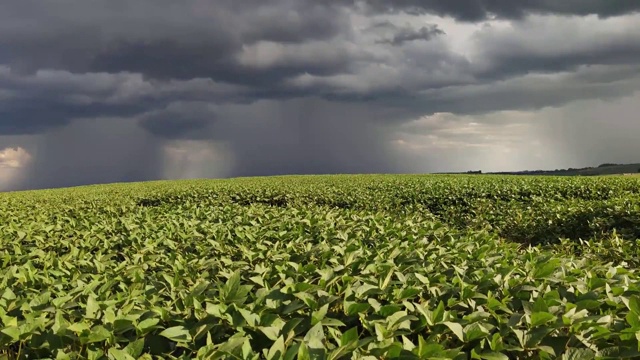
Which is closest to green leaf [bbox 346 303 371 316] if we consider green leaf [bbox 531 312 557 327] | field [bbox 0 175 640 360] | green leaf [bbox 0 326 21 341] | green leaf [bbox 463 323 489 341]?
field [bbox 0 175 640 360]

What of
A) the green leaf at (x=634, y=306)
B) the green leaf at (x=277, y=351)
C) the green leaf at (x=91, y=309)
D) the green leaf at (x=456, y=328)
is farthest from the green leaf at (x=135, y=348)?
the green leaf at (x=634, y=306)

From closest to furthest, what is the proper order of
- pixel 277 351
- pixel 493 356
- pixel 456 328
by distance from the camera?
pixel 277 351
pixel 493 356
pixel 456 328

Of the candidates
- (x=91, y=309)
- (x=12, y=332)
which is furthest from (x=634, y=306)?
(x=12, y=332)

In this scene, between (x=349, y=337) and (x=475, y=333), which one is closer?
(x=349, y=337)

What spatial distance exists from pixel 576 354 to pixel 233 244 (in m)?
3.92

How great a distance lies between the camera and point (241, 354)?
6.68 ft

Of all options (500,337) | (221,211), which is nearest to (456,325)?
(500,337)

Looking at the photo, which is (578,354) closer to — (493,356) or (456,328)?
(493,356)

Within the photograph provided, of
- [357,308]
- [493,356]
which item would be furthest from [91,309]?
[493,356]

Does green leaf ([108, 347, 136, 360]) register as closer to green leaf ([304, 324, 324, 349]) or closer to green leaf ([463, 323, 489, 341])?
green leaf ([304, 324, 324, 349])

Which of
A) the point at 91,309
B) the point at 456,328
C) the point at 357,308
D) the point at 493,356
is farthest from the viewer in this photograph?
the point at 91,309

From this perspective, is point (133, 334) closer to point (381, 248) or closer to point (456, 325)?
point (456, 325)

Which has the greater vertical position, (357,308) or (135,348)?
(357,308)

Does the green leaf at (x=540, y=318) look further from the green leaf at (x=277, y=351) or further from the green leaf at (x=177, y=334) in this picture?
the green leaf at (x=177, y=334)
